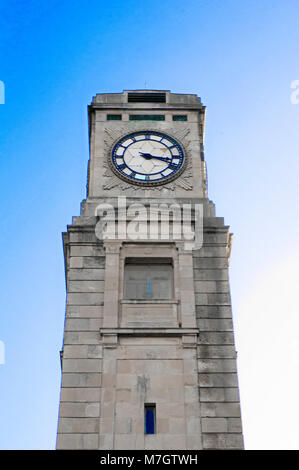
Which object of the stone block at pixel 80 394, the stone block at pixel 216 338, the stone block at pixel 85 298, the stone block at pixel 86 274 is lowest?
the stone block at pixel 80 394

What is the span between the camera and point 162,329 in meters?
30.5

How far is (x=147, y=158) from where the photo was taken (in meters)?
38.1

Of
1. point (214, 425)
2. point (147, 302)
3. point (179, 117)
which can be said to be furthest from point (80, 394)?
point (179, 117)

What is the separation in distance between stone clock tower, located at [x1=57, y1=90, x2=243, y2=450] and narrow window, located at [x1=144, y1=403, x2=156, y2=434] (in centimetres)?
4

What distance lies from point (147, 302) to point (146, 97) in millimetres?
14647

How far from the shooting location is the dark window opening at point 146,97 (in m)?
41.8

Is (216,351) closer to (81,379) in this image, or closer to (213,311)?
(213,311)

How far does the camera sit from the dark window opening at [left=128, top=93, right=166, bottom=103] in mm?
41750

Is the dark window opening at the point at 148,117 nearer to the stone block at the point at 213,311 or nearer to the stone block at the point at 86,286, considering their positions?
the stone block at the point at 86,286

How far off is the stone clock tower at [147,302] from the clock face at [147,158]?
5 cm

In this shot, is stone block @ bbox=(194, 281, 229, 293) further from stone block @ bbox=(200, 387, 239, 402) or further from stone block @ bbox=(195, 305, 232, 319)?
stone block @ bbox=(200, 387, 239, 402)

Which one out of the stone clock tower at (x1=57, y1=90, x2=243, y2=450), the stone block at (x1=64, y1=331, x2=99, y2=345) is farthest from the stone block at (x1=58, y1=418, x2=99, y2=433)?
the stone block at (x1=64, y1=331, x2=99, y2=345)

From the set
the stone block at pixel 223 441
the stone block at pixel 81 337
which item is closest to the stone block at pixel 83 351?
the stone block at pixel 81 337
